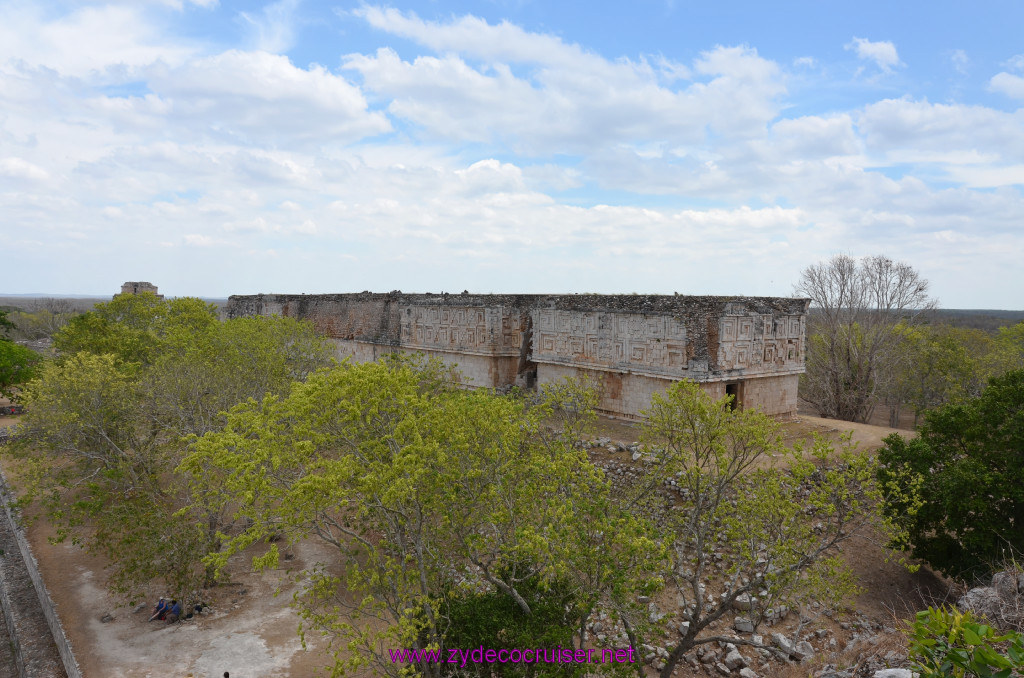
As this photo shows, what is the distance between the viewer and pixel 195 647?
9719 millimetres

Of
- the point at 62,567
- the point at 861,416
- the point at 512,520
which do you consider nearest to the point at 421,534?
the point at 512,520

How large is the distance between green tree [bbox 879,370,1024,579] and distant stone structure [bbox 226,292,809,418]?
162 inches

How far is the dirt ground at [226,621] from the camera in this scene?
363 inches

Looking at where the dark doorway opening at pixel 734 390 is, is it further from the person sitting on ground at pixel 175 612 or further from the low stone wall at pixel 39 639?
the low stone wall at pixel 39 639

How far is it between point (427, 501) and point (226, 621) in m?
6.27

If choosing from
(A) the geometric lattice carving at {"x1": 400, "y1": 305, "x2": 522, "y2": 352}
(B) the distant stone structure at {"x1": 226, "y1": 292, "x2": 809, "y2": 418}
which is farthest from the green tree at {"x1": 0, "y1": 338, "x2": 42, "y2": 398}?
(B) the distant stone structure at {"x1": 226, "y1": 292, "x2": 809, "y2": 418}

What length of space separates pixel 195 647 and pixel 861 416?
2028cm

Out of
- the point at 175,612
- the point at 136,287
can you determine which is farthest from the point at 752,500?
the point at 136,287

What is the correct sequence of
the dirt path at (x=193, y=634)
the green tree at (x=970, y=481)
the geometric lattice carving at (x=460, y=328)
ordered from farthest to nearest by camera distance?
the geometric lattice carving at (x=460, y=328)
the green tree at (x=970, y=481)
the dirt path at (x=193, y=634)

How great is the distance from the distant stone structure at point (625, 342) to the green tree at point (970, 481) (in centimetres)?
411

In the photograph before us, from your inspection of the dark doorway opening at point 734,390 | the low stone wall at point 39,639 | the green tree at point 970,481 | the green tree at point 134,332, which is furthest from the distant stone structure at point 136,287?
the green tree at point 970,481

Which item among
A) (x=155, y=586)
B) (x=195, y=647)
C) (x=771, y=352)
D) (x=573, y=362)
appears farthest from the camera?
(x=573, y=362)

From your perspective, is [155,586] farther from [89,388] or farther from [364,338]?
[364,338]

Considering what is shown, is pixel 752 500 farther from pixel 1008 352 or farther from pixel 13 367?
pixel 13 367
